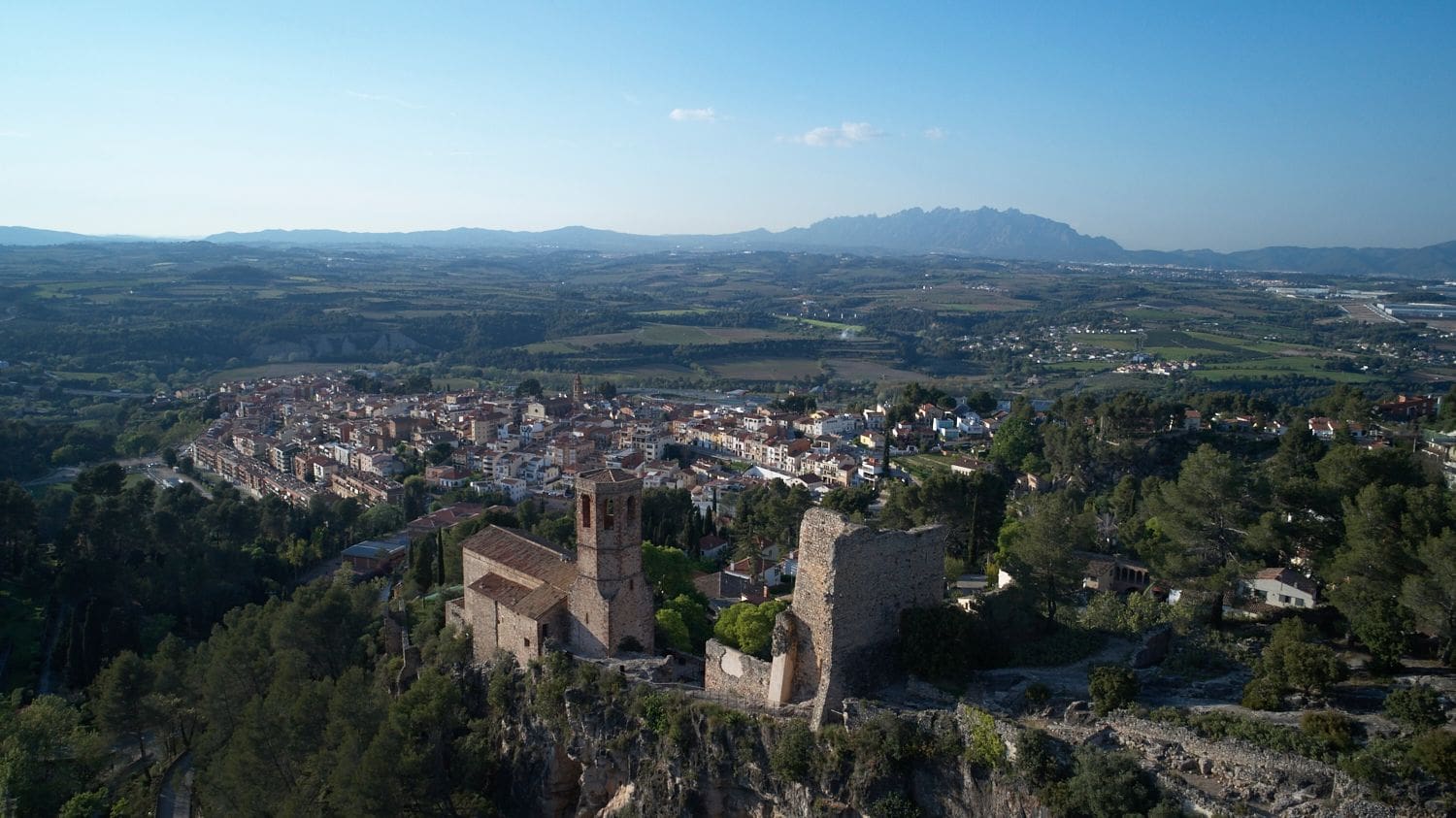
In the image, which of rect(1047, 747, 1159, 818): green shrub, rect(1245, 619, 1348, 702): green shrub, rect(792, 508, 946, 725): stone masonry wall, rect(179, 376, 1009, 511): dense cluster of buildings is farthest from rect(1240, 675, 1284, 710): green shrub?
rect(179, 376, 1009, 511): dense cluster of buildings

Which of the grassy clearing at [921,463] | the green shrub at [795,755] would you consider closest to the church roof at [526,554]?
the green shrub at [795,755]

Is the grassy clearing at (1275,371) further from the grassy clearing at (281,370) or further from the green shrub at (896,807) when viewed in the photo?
the grassy clearing at (281,370)

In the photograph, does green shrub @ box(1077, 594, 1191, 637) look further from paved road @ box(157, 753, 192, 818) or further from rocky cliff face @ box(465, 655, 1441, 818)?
paved road @ box(157, 753, 192, 818)

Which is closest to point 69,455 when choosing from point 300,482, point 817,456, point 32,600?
point 300,482

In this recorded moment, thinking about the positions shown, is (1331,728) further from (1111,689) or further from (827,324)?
(827,324)

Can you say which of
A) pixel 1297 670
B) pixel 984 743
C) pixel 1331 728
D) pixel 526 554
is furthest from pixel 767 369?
pixel 1331 728

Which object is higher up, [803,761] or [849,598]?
[849,598]

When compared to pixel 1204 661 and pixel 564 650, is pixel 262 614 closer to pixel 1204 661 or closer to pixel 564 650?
pixel 564 650
